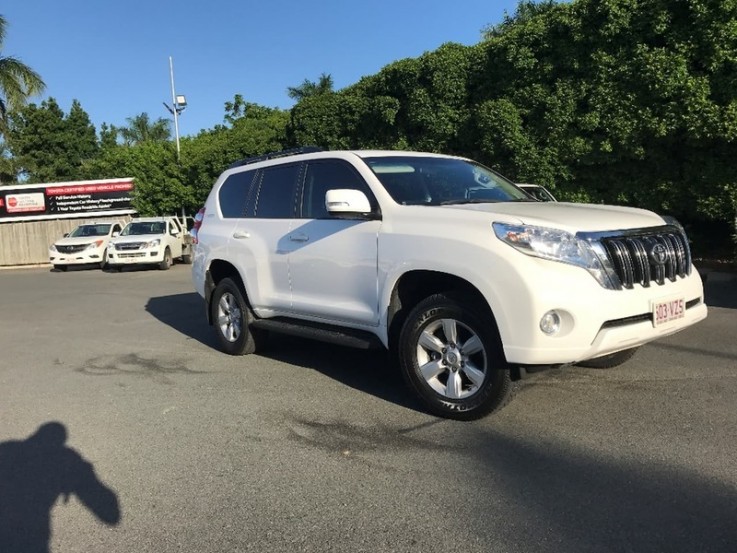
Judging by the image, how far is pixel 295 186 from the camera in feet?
19.5

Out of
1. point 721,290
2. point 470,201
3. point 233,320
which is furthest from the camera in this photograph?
point 721,290

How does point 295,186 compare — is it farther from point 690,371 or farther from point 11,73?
point 11,73

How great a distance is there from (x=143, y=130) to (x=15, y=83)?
3478cm

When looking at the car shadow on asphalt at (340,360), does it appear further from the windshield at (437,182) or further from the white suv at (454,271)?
the windshield at (437,182)

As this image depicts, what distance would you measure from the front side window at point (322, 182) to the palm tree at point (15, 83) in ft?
91.5

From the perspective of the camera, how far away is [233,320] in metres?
6.82

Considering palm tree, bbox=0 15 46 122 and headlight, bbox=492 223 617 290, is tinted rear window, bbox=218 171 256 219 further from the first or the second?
palm tree, bbox=0 15 46 122

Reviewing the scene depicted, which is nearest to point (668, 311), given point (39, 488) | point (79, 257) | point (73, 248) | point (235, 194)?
point (39, 488)

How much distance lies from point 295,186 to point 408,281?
1.74 m

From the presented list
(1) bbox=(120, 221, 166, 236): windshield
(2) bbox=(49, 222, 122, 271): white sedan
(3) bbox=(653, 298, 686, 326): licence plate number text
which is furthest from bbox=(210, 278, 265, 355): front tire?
(2) bbox=(49, 222, 122, 271): white sedan

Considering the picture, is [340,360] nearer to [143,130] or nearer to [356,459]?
[356,459]

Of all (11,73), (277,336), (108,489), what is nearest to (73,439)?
(108,489)

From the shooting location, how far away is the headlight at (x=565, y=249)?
3992 millimetres

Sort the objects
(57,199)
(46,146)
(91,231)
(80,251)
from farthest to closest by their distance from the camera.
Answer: (46,146) → (57,199) → (91,231) → (80,251)
